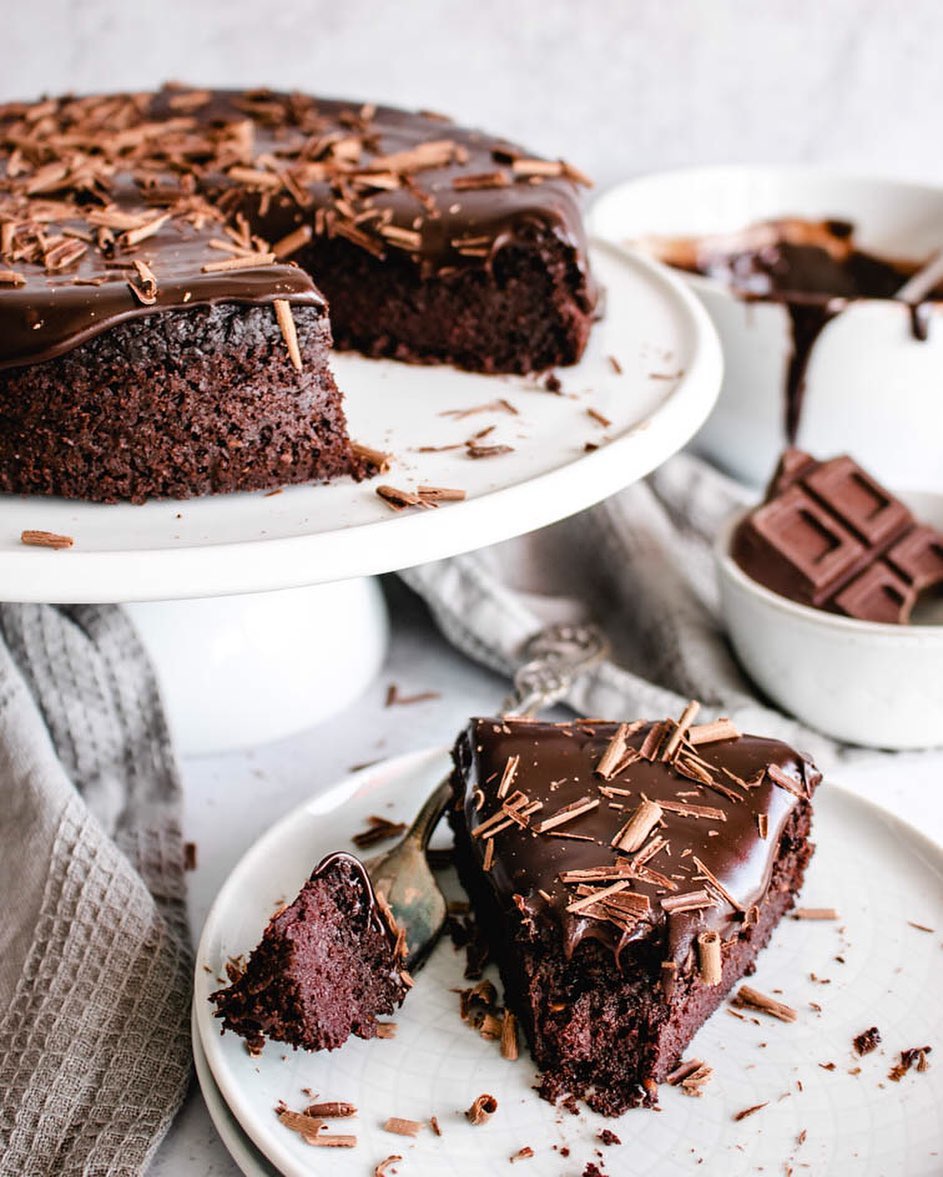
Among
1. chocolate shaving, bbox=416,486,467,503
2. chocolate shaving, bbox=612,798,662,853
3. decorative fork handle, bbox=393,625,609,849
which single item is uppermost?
chocolate shaving, bbox=416,486,467,503

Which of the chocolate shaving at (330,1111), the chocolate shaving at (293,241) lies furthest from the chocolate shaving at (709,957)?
the chocolate shaving at (293,241)

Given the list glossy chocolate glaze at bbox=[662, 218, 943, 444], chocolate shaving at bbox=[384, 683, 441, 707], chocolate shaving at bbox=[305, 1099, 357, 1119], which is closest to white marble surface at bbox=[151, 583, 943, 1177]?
chocolate shaving at bbox=[384, 683, 441, 707]

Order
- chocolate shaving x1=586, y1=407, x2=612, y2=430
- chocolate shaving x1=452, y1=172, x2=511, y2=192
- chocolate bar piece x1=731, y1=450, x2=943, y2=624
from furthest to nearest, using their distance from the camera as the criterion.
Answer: chocolate shaving x1=452, y1=172, x2=511, y2=192 < chocolate bar piece x1=731, y1=450, x2=943, y2=624 < chocolate shaving x1=586, y1=407, x2=612, y2=430

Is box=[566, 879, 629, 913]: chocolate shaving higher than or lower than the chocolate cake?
lower

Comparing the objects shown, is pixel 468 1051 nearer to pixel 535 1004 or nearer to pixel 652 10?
pixel 535 1004

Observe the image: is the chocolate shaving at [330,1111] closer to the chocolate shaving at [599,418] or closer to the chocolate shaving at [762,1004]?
the chocolate shaving at [762,1004]

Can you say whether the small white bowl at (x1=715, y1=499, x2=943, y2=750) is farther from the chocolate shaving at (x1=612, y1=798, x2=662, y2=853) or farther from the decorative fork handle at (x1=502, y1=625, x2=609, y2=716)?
the chocolate shaving at (x1=612, y1=798, x2=662, y2=853)

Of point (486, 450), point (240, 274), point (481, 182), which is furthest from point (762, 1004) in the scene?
point (481, 182)

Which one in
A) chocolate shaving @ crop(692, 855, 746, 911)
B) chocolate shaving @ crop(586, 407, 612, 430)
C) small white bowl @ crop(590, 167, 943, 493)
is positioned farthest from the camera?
small white bowl @ crop(590, 167, 943, 493)

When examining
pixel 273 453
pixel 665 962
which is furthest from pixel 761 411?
pixel 665 962
